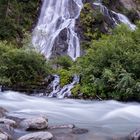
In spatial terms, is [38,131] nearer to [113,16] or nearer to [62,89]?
[62,89]

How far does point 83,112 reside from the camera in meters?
13.5

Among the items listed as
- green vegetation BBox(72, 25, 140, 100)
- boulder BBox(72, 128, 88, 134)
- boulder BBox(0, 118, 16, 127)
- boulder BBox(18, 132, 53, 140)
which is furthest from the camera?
green vegetation BBox(72, 25, 140, 100)

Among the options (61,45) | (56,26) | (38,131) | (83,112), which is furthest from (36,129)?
(56,26)

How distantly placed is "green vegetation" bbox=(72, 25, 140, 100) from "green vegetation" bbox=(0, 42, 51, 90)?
2.23m

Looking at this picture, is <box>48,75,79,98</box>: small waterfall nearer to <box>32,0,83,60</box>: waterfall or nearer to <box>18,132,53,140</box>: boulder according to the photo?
<box>32,0,83,60</box>: waterfall

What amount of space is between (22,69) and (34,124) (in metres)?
9.14

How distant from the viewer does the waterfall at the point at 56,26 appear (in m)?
27.2

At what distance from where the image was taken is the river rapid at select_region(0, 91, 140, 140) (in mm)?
10891

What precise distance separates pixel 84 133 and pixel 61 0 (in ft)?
75.8

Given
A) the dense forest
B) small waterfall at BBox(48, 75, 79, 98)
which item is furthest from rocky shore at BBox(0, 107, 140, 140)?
small waterfall at BBox(48, 75, 79, 98)

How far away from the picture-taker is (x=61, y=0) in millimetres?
31688

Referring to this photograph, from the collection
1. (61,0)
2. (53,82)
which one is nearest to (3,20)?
(61,0)

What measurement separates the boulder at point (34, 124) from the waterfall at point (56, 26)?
15.3m

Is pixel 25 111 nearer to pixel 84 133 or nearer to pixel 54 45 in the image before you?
pixel 84 133
